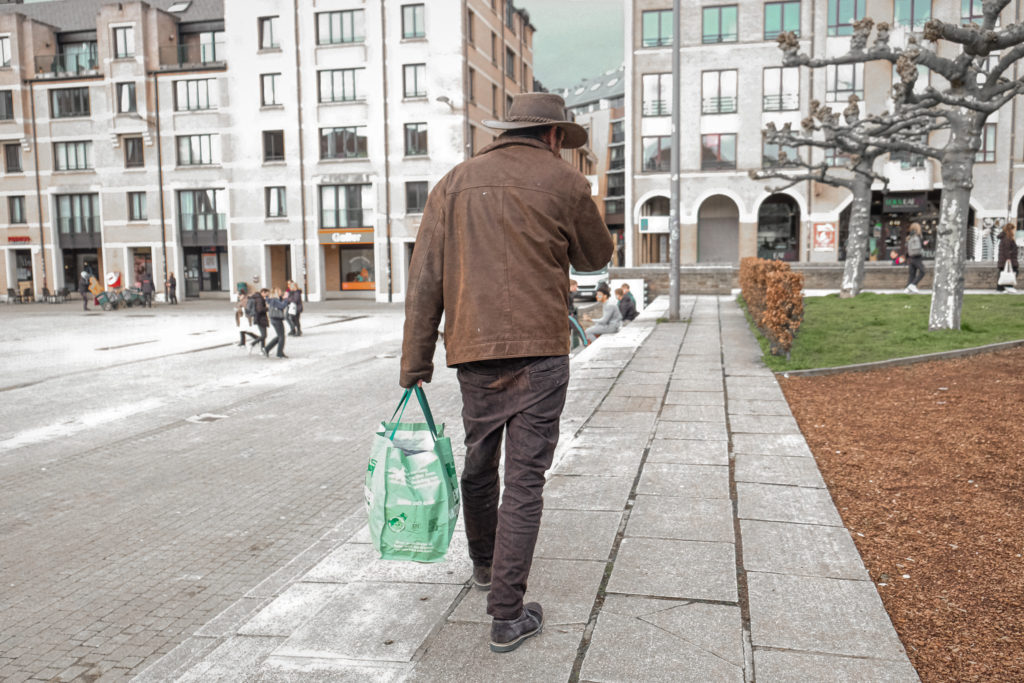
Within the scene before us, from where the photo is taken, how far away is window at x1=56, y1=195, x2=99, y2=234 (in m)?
47.6

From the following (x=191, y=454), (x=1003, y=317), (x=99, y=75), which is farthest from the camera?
(x=99, y=75)

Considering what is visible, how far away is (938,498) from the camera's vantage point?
4.91 m

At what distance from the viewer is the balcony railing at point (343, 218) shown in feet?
143

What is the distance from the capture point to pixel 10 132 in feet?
157

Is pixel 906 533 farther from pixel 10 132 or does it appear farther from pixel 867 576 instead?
pixel 10 132

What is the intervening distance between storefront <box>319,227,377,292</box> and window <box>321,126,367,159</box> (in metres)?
4.80

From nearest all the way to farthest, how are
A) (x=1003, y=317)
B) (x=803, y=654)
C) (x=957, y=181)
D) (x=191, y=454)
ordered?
(x=803, y=654)
(x=191, y=454)
(x=957, y=181)
(x=1003, y=317)

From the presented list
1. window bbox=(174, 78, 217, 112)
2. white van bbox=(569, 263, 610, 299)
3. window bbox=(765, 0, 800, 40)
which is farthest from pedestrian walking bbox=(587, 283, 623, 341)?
window bbox=(174, 78, 217, 112)

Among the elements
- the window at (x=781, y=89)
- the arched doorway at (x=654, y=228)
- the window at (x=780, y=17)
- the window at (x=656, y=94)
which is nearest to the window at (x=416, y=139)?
the window at (x=656, y=94)

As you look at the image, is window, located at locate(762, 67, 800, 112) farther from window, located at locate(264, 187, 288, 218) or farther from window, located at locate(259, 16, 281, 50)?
window, located at locate(264, 187, 288, 218)

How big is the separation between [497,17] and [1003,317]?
129 feet

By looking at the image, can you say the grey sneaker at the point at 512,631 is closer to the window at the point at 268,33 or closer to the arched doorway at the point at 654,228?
the arched doorway at the point at 654,228

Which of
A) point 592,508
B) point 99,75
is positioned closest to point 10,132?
point 99,75

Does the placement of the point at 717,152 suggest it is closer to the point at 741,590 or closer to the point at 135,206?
the point at 135,206
